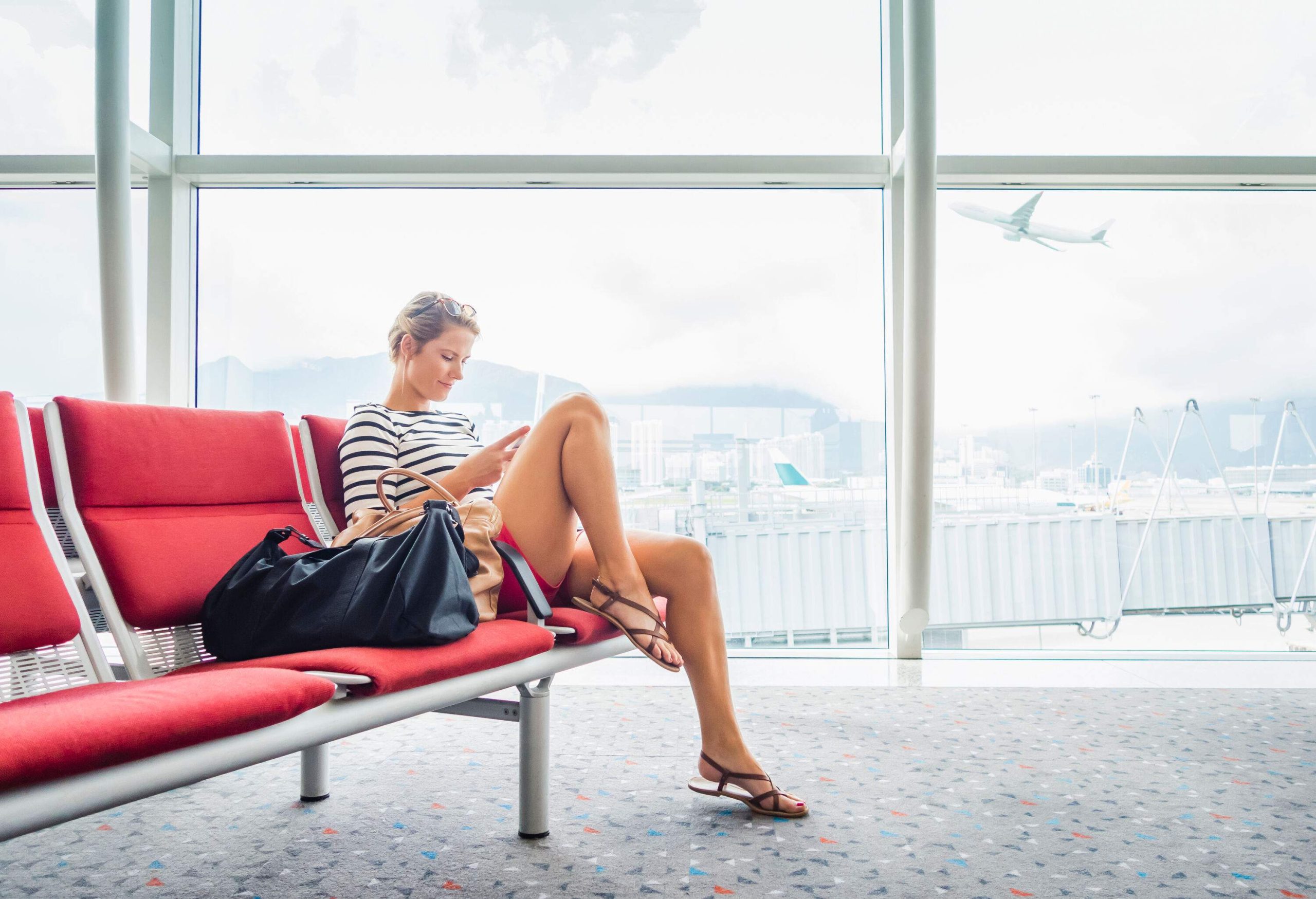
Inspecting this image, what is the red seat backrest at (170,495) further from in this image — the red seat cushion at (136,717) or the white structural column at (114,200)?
the white structural column at (114,200)

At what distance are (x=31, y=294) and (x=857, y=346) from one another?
129 inches

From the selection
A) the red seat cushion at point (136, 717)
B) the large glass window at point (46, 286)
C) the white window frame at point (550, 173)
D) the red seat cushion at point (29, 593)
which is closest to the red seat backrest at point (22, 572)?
the red seat cushion at point (29, 593)

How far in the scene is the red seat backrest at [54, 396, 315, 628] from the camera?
1.39 meters

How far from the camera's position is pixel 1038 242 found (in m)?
3.45

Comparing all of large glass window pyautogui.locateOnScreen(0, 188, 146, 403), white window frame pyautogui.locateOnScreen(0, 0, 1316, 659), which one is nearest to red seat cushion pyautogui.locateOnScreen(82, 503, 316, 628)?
white window frame pyautogui.locateOnScreen(0, 0, 1316, 659)

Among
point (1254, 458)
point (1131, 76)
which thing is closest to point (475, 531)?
point (1131, 76)

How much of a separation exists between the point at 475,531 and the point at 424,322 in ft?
2.26

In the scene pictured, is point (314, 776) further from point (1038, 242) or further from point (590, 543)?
point (1038, 242)

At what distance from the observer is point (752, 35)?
3438mm

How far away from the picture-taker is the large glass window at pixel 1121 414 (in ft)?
11.4

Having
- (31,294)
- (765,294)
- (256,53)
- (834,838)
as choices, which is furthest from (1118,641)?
(31,294)

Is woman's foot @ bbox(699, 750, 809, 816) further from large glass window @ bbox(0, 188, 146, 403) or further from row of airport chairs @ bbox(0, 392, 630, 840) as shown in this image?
large glass window @ bbox(0, 188, 146, 403)

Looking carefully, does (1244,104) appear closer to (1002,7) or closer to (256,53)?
(1002,7)

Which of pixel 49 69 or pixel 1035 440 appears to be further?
pixel 1035 440
